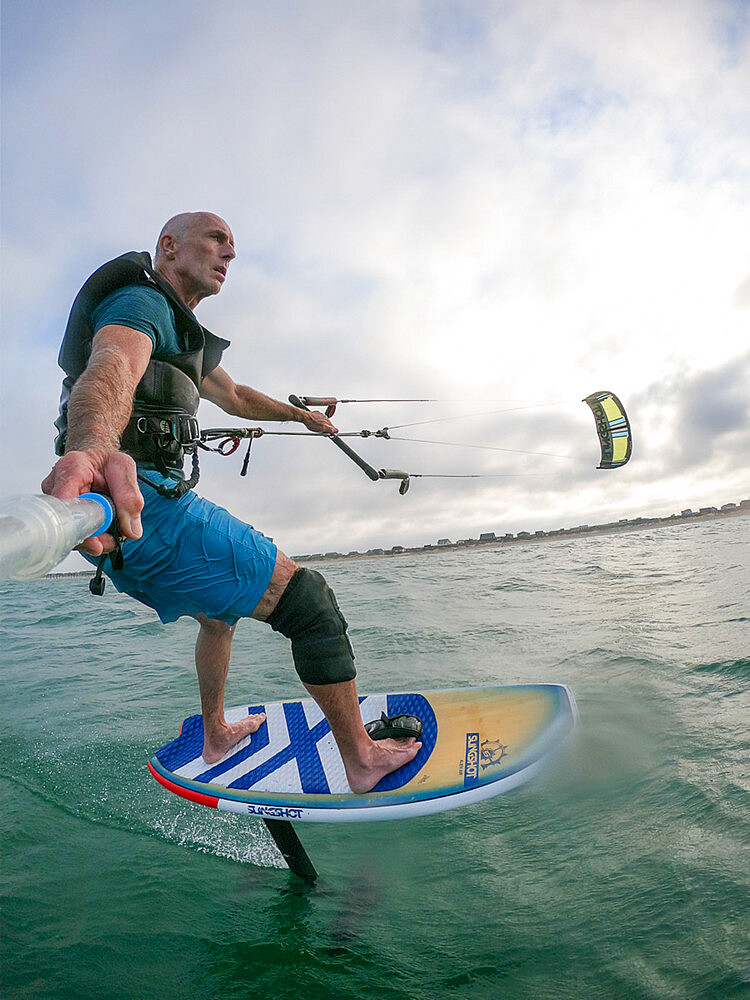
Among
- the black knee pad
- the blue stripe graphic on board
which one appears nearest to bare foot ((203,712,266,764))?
the blue stripe graphic on board

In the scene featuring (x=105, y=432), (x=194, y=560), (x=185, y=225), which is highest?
(x=185, y=225)

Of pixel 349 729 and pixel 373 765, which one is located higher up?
pixel 349 729

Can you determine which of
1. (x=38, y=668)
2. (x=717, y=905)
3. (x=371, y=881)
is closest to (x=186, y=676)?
(x=38, y=668)

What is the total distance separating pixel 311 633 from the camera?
267 centimetres

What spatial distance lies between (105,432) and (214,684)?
2.13 m

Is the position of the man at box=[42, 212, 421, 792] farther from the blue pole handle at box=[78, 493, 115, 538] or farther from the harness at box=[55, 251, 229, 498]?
the blue pole handle at box=[78, 493, 115, 538]

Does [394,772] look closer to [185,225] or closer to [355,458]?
[355,458]

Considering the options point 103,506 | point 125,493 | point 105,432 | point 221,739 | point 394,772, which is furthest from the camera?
point 221,739

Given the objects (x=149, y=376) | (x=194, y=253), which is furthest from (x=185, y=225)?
(x=149, y=376)

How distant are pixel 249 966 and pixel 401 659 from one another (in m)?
5.28

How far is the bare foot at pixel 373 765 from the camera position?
9.53 feet

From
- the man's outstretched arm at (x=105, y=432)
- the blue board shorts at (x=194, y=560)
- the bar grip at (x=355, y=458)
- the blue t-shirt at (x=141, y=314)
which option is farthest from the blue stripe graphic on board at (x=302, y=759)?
the blue t-shirt at (x=141, y=314)

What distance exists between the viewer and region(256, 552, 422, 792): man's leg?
8.70ft

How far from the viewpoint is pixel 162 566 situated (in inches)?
98.0
